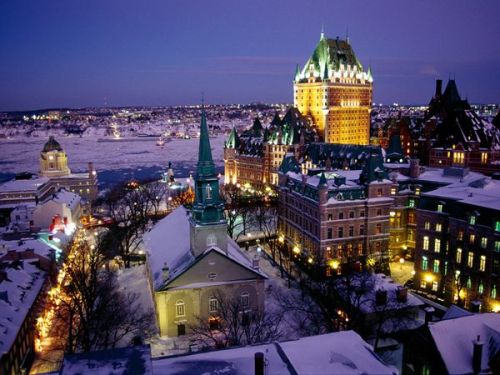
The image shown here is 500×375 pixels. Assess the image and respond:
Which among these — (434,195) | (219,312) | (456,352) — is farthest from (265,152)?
(456,352)

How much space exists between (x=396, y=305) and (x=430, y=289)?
37.4ft

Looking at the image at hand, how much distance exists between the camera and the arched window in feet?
124

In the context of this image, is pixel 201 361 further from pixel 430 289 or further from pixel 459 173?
pixel 459 173

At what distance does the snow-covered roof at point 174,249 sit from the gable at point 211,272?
342 mm

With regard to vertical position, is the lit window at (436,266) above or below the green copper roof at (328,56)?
below

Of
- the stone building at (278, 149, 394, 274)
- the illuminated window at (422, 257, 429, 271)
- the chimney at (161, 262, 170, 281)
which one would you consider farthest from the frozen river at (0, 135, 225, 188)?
the illuminated window at (422, 257, 429, 271)

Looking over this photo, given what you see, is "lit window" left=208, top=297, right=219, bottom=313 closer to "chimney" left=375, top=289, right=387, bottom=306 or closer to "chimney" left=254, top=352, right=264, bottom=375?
"chimney" left=375, top=289, right=387, bottom=306

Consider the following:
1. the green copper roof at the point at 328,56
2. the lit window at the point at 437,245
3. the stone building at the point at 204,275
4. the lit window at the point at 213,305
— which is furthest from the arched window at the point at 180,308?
the green copper roof at the point at 328,56

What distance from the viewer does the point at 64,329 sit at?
3900 cm

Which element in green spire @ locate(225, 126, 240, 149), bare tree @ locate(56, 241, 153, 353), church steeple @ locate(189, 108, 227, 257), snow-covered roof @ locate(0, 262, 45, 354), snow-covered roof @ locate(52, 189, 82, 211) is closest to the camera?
snow-covered roof @ locate(0, 262, 45, 354)

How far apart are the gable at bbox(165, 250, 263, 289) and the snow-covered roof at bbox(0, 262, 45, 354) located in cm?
1095

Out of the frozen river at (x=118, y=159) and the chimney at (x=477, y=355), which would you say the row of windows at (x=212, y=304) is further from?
the frozen river at (x=118, y=159)

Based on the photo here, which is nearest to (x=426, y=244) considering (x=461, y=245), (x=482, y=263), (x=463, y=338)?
(x=461, y=245)

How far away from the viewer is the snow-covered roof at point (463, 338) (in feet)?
70.4
